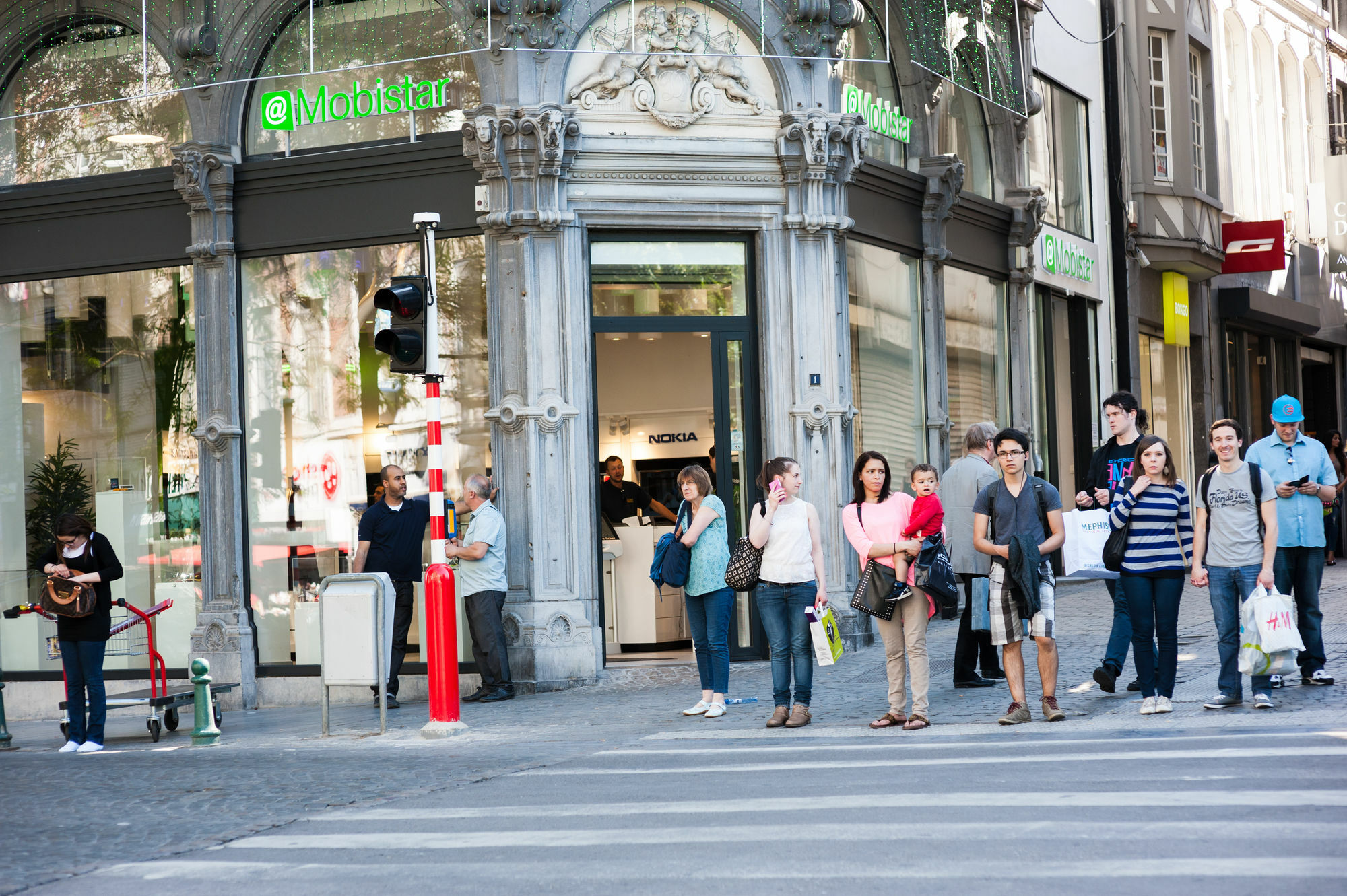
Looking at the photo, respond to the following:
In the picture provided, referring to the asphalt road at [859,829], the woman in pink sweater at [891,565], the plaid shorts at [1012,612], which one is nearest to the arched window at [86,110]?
the woman in pink sweater at [891,565]

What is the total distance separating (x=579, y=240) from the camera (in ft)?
43.5

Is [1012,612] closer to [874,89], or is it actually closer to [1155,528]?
[1155,528]

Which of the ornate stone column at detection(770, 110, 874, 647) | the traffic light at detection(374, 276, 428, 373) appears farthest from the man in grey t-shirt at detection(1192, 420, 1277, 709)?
the traffic light at detection(374, 276, 428, 373)

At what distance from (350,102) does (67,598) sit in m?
5.33

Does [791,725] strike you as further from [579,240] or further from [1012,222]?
[1012,222]

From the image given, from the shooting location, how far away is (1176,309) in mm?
22703

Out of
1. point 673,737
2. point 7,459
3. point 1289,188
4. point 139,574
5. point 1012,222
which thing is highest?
point 1289,188

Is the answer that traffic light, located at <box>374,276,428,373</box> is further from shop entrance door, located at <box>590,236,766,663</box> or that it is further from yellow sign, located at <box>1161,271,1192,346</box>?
yellow sign, located at <box>1161,271,1192,346</box>

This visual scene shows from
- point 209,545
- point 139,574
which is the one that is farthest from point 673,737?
point 139,574

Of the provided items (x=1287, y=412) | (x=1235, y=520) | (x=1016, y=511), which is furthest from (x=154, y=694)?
(x=1287, y=412)

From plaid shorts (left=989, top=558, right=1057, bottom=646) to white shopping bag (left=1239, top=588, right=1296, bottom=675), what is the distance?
3.83ft

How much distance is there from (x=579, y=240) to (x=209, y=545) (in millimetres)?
4536

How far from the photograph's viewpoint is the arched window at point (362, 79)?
13.8 m

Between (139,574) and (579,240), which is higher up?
(579,240)
